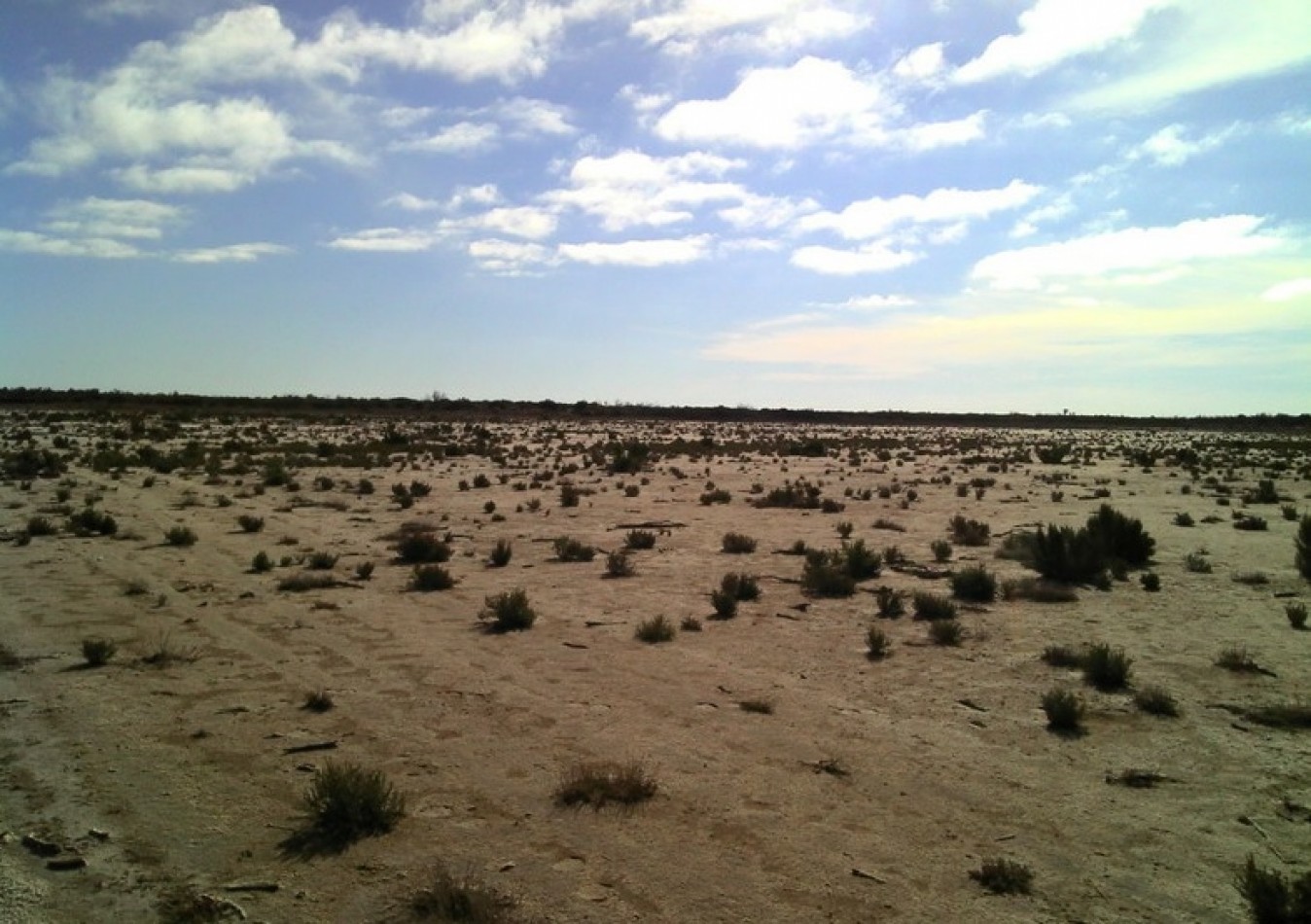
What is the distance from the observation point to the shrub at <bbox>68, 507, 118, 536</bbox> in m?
17.7

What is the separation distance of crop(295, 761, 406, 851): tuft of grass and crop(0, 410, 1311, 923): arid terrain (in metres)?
0.13

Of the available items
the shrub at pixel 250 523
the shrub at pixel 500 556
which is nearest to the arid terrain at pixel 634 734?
the shrub at pixel 500 556

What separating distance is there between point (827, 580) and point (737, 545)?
4.03 meters

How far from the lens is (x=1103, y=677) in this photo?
9.41 meters

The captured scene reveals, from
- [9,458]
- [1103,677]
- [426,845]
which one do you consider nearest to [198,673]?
[426,845]

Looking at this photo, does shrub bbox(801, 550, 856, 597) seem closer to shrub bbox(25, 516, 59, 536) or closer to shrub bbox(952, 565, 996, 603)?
shrub bbox(952, 565, 996, 603)

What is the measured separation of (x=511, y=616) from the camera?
460 inches

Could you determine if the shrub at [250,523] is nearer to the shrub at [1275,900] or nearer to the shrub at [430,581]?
the shrub at [430,581]

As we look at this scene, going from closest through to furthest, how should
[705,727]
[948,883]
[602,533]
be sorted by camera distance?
[948,883] → [705,727] → [602,533]

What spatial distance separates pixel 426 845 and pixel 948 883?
323 cm

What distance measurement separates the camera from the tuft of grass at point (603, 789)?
6410 millimetres

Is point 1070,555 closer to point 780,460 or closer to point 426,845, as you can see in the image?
point 426,845

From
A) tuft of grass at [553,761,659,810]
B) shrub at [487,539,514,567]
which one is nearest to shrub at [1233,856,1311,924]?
tuft of grass at [553,761,659,810]

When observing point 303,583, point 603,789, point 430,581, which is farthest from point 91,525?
point 603,789
